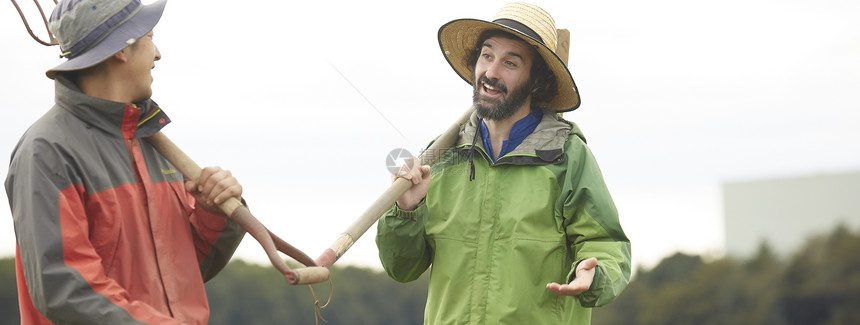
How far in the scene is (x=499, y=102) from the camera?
453 cm

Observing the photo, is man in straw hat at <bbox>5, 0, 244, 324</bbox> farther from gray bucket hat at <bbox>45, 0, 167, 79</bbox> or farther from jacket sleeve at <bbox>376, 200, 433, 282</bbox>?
jacket sleeve at <bbox>376, 200, 433, 282</bbox>

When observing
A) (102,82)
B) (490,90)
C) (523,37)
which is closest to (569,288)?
(490,90)

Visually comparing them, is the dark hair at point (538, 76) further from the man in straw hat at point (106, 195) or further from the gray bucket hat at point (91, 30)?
the gray bucket hat at point (91, 30)

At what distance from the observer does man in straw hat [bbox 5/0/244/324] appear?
302 cm

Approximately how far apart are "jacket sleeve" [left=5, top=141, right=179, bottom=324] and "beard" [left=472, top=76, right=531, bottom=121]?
192cm

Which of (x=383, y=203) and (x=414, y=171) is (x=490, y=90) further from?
(x=383, y=203)

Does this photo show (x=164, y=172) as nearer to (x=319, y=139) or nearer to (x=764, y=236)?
(x=319, y=139)

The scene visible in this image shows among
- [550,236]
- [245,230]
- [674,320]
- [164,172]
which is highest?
[164,172]

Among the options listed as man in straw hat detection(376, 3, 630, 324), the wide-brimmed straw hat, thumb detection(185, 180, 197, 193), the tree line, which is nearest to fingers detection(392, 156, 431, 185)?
man in straw hat detection(376, 3, 630, 324)

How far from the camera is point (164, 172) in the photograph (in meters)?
3.47

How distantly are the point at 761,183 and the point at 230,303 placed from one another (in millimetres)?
8149

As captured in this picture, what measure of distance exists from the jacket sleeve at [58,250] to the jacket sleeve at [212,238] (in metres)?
0.47

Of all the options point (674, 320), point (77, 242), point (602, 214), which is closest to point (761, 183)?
point (674, 320)

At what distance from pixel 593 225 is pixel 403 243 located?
32.0 inches
